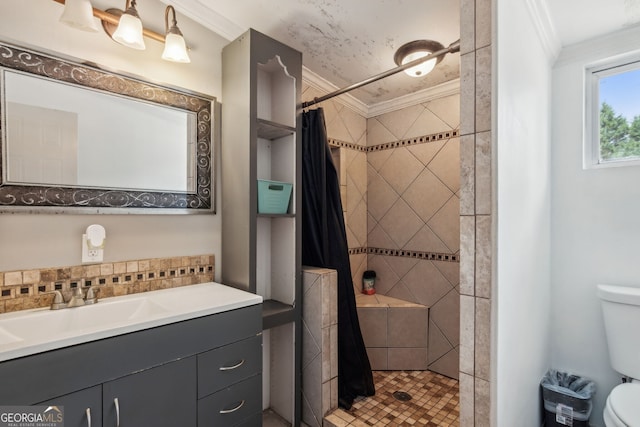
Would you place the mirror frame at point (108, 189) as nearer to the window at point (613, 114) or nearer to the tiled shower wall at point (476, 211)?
the tiled shower wall at point (476, 211)

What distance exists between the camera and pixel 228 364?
1296mm

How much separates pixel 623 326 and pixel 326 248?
159 centimetres

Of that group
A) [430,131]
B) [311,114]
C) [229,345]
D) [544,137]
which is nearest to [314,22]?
[311,114]

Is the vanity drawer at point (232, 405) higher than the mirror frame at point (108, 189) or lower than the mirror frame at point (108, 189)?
lower

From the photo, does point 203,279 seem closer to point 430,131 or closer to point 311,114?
point 311,114

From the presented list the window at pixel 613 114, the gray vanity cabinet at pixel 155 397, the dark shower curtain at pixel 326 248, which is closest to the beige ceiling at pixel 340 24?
the dark shower curtain at pixel 326 248

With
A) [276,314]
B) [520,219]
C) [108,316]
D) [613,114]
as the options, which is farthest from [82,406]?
[613,114]

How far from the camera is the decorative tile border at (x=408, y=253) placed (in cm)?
237

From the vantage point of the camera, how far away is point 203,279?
65.2 inches

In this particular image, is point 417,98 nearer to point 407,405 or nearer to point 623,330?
point 623,330

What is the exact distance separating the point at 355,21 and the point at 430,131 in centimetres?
113

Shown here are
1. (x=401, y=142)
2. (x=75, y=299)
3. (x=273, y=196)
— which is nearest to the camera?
(x=75, y=299)

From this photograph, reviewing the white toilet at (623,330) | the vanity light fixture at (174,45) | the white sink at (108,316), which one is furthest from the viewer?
the white toilet at (623,330)

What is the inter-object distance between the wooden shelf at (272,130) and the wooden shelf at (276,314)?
3.26ft
